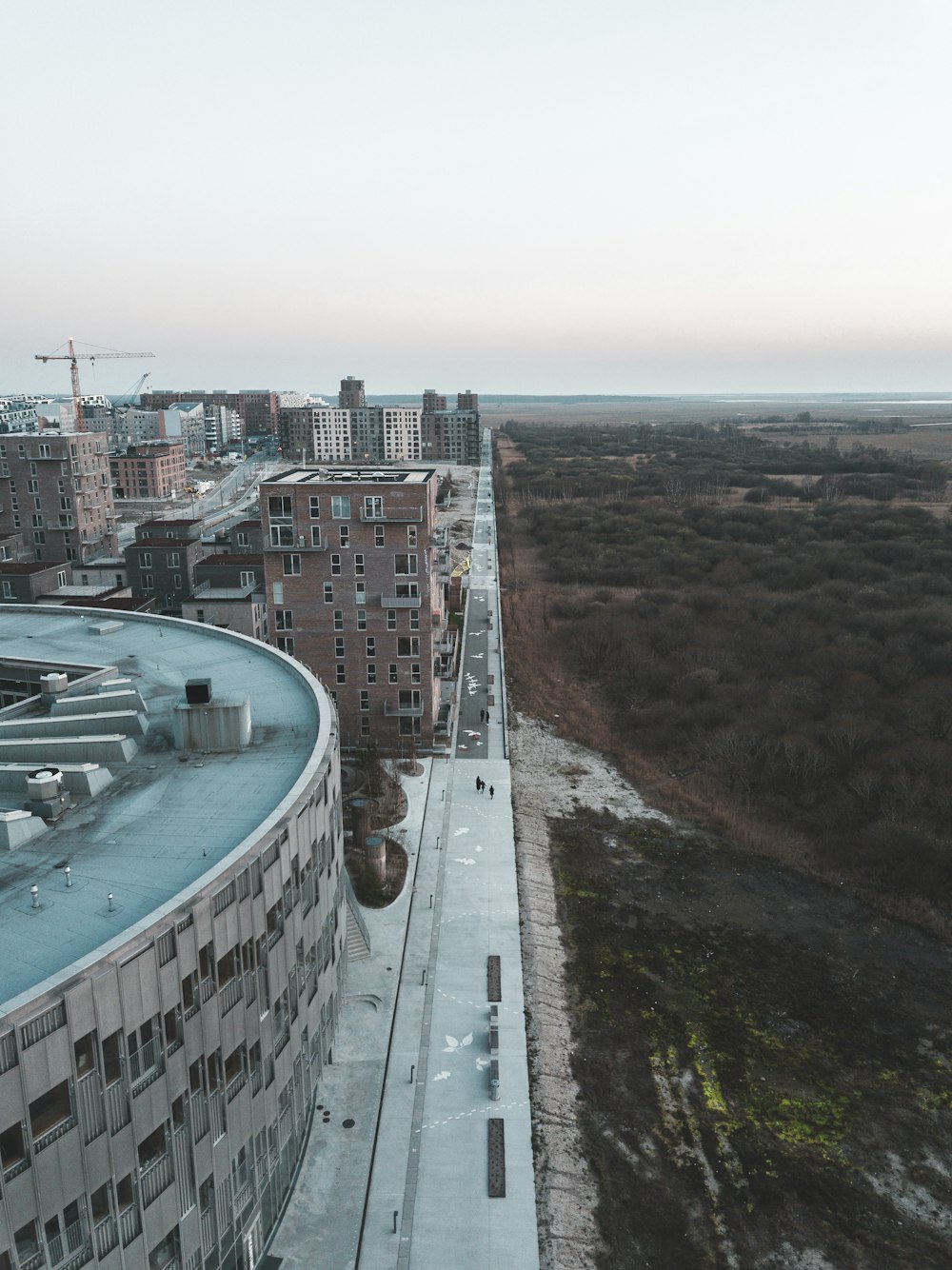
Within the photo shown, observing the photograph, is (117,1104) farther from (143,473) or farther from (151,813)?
(143,473)

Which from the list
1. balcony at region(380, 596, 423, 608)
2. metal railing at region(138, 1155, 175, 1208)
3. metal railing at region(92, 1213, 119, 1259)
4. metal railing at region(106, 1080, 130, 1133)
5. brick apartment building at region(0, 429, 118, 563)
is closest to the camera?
metal railing at region(106, 1080, 130, 1133)

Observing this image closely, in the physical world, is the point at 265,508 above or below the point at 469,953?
above

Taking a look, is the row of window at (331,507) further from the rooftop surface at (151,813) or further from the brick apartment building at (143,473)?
the brick apartment building at (143,473)

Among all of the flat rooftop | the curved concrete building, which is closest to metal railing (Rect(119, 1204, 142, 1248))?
the curved concrete building

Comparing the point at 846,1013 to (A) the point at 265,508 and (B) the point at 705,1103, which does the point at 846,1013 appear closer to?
(B) the point at 705,1103

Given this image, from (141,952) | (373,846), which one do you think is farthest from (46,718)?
(373,846)

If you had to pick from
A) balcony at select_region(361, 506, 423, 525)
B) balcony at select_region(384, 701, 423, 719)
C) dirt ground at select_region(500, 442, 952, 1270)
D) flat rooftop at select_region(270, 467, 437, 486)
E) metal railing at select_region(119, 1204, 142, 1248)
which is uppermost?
flat rooftop at select_region(270, 467, 437, 486)

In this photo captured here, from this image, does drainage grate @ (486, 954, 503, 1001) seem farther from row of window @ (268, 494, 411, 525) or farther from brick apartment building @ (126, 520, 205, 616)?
brick apartment building @ (126, 520, 205, 616)
